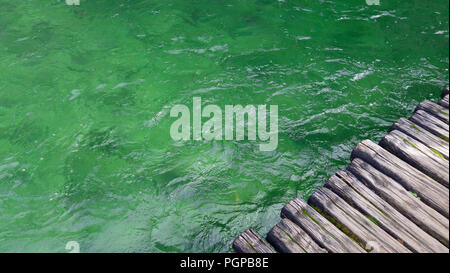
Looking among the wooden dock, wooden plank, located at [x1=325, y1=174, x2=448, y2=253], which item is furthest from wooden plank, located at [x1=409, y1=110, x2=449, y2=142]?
wooden plank, located at [x1=325, y1=174, x2=448, y2=253]

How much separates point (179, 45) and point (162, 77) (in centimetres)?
101

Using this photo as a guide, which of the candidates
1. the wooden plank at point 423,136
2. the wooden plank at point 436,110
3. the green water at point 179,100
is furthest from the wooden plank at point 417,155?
the green water at point 179,100

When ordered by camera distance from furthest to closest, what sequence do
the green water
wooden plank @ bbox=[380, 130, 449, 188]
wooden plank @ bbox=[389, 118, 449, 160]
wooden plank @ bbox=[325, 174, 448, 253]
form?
the green water < wooden plank @ bbox=[389, 118, 449, 160] < wooden plank @ bbox=[380, 130, 449, 188] < wooden plank @ bbox=[325, 174, 448, 253]

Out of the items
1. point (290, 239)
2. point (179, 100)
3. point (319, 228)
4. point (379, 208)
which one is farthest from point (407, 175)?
point (179, 100)

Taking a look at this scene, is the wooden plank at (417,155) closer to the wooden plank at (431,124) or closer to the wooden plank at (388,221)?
the wooden plank at (431,124)

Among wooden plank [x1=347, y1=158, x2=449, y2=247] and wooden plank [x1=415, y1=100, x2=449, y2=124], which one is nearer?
wooden plank [x1=347, y1=158, x2=449, y2=247]

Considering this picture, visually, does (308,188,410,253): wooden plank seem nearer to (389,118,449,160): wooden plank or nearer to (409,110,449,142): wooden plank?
(389,118,449,160): wooden plank

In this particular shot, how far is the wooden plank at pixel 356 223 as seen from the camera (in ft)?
12.9

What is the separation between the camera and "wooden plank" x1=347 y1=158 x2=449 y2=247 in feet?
13.0

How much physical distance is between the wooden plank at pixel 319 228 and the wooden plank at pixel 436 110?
2.32m

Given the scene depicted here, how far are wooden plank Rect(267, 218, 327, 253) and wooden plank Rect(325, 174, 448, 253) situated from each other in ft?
2.26

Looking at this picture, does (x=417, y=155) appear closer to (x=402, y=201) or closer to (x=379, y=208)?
(x=402, y=201)

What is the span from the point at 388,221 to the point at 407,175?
677 millimetres

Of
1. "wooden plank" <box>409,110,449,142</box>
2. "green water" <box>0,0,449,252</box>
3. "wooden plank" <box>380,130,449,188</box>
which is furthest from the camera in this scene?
"green water" <box>0,0,449,252</box>
